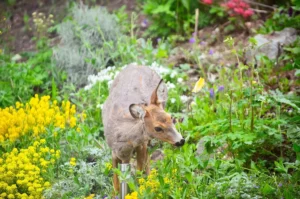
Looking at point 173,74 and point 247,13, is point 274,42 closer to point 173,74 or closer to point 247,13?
point 247,13

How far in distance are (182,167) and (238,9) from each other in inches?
→ 160

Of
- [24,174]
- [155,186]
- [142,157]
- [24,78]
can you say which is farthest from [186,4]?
[155,186]

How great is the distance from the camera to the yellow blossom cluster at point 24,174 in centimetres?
517

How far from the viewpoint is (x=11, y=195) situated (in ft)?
16.7

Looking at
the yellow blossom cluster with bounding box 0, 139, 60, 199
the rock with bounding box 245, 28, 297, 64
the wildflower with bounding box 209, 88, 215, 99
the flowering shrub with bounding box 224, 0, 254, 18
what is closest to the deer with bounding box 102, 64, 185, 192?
the yellow blossom cluster with bounding box 0, 139, 60, 199

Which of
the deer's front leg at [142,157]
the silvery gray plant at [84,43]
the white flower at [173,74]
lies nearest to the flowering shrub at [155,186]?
the deer's front leg at [142,157]

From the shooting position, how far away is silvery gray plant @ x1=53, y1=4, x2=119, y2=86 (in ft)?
27.1

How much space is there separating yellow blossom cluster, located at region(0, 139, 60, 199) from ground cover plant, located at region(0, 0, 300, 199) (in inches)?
0.5

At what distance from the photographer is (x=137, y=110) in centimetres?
492

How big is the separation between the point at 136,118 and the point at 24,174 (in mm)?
1109

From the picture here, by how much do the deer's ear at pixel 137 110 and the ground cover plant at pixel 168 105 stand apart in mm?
489

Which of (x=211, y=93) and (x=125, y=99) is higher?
(x=125, y=99)

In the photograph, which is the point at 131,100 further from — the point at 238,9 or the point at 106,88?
the point at 238,9

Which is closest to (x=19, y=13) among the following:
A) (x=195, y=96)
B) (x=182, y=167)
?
(x=195, y=96)
